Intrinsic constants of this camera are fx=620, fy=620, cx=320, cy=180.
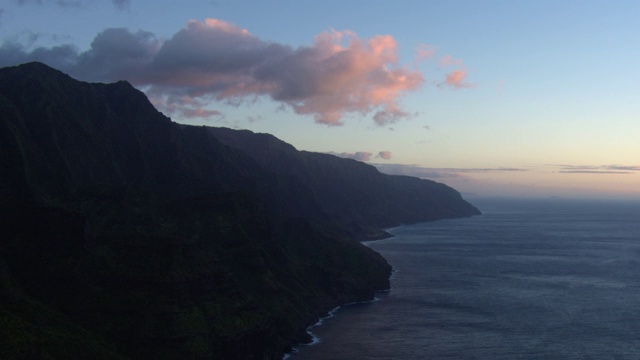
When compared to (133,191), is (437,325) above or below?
below

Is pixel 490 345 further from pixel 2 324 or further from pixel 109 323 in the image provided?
pixel 2 324

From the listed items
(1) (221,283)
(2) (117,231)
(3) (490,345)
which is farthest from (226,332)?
(3) (490,345)

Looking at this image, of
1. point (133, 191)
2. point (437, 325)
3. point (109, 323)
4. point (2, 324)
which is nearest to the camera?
point (2, 324)

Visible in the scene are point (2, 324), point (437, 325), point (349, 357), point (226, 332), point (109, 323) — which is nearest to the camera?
point (2, 324)

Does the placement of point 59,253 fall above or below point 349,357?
above

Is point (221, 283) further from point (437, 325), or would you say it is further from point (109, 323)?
point (437, 325)

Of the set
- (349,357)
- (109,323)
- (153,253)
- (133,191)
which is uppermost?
(133,191)

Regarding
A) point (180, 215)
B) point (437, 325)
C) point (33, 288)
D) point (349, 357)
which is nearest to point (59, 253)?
point (33, 288)

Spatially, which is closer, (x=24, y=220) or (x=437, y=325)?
(x=24, y=220)

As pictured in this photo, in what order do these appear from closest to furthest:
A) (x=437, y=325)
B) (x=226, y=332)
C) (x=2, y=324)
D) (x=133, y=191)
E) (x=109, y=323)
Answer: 1. (x=2, y=324)
2. (x=109, y=323)
3. (x=226, y=332)
4. (x=133, y=191)
5. (x=437, y=325)
